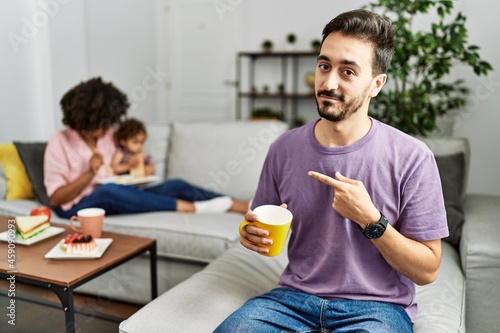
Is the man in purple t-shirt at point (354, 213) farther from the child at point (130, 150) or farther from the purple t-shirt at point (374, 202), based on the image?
the child at point (130, 150)

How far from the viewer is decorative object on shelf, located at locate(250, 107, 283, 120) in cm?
490

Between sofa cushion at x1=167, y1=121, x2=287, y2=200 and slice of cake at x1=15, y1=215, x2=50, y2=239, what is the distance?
99 centimetres

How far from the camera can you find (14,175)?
251cm

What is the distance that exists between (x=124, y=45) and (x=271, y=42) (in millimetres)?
1576

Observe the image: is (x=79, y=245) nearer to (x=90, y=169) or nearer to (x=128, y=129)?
(x=90, y=169)

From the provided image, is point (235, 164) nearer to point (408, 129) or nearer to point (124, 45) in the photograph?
point (408, 129)

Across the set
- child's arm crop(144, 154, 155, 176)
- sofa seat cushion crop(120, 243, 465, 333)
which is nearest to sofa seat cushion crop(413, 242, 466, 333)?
sofa seat cushion crop(120, 243, 465, 333)

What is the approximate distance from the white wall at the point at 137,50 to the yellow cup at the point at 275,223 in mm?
2144

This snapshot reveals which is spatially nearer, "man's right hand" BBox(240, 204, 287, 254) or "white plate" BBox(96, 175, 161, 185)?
"man's right hand" BBox(240, 204, 287, 254)

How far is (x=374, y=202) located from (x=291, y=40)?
13.2 ft

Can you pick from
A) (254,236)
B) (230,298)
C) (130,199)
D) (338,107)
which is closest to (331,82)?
(338,107)

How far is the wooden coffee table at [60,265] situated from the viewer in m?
1.42

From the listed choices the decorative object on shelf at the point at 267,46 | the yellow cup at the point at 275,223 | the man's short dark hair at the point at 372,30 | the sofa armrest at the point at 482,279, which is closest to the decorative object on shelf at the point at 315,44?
the decorative object on shelf at the point at 267,46

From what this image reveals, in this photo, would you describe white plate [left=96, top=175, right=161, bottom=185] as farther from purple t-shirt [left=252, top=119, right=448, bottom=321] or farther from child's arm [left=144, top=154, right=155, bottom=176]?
purple t-shirt [left=252, top=119, right=448, bottom=321]
